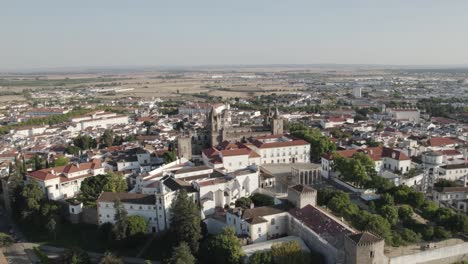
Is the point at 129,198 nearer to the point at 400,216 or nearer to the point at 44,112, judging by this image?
the point at 400,216

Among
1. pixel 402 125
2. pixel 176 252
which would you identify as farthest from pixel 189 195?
pixel 402 125

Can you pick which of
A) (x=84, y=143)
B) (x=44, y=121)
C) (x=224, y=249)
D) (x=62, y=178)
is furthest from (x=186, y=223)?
(x=44, y=121)

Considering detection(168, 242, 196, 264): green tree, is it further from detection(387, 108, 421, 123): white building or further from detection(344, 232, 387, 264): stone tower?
detection(387, 108, 421, 123): white building

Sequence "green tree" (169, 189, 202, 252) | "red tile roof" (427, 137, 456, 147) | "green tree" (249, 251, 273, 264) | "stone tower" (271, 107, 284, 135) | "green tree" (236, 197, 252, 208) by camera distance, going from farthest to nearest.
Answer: "stone tower" (271, 107, 284, 135) < "red tile roof" (427, 137, 456, 147) < "green tree" (236, 197, 252, 208) < "green tree" (169, 189, 202, 252) < "green tree" (249, 251, 273, 264)

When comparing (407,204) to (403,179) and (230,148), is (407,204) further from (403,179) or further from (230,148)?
(230,148)

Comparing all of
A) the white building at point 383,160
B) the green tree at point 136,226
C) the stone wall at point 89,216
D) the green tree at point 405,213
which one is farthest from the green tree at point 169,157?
the green tree at point 405,213

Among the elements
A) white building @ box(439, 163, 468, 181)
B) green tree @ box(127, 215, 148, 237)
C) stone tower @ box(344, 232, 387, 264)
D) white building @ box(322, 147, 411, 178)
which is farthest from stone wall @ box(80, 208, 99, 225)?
white building @ box(439, 163, 468, 181)

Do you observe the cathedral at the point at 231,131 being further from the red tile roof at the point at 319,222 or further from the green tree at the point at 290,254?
the green tree at the point at 290,254
